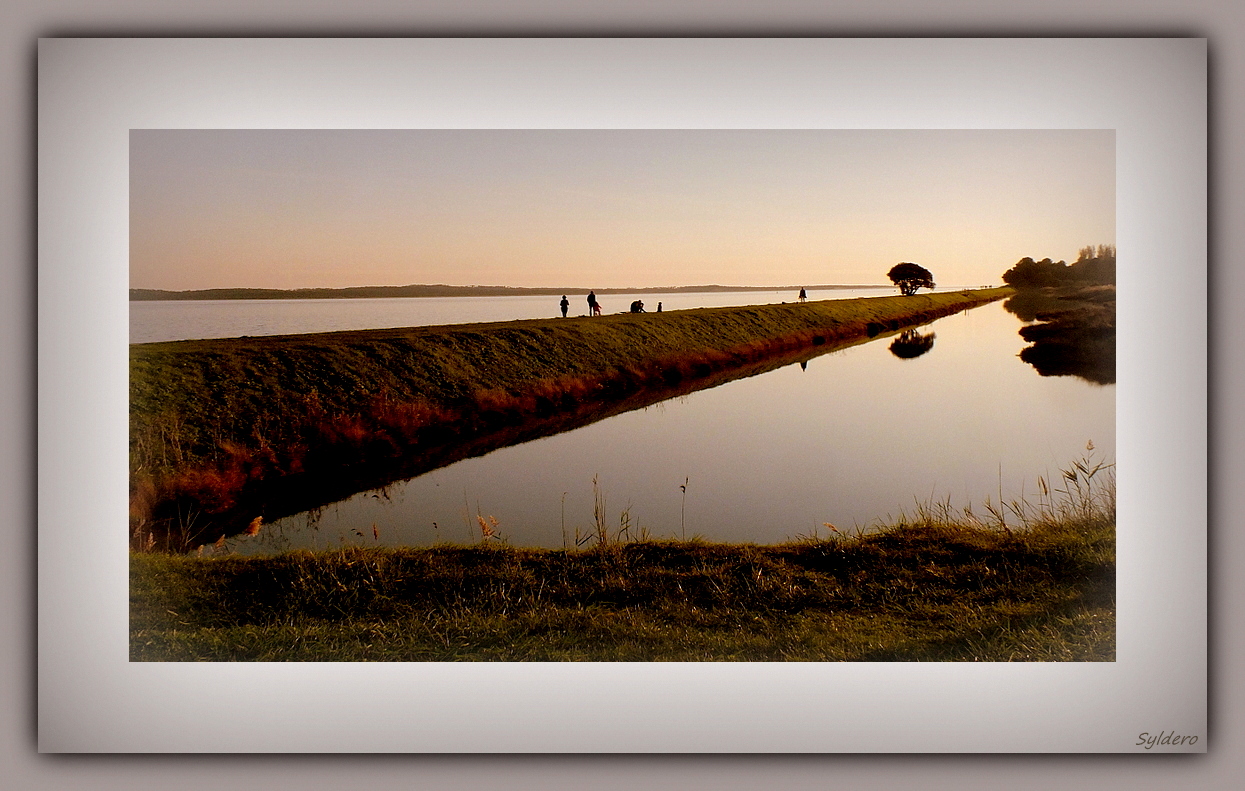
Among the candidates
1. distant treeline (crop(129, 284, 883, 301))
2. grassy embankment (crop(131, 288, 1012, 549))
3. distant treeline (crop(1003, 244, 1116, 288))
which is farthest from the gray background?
distant treeline (crop(129, 284, 883, 301))

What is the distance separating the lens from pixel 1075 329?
4770mm

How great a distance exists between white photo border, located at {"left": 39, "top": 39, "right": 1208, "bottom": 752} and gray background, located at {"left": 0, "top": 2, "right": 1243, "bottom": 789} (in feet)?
0.41

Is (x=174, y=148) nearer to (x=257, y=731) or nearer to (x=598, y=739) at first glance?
(x=257, y=731)

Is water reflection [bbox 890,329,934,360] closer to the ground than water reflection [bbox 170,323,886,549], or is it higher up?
higher up

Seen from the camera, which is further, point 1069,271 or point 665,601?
point 1069,271

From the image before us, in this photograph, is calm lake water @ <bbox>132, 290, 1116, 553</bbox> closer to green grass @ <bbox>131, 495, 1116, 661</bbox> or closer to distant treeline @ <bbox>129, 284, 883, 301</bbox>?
distant treeline @ <bbox>129, 284, 883, 301</bbox>

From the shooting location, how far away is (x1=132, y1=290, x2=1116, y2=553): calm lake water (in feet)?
17.8

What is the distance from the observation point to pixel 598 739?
4.28 metres

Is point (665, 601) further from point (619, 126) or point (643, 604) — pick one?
point (619, 126)

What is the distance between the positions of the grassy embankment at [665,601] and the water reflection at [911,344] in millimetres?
1809

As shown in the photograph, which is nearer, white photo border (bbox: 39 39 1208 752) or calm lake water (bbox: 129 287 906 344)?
white photo border (bbox: 39 39 1208 752)

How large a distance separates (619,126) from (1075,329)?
348 cm
